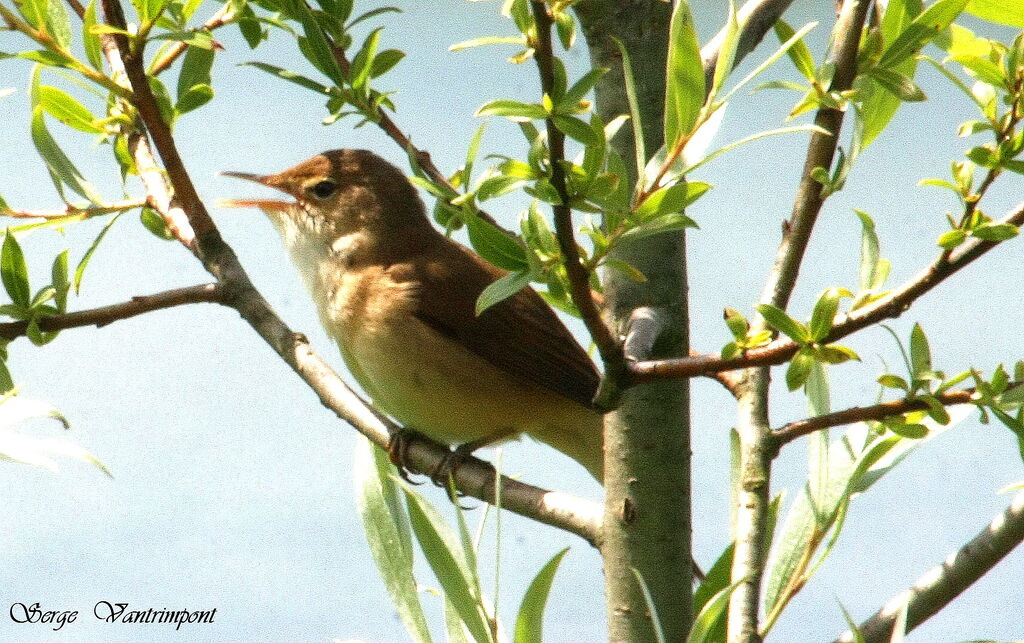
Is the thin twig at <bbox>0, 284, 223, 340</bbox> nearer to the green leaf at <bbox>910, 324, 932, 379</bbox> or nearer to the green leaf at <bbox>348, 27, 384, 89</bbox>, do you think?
the green leaf at <bbox>348, 27, 384, 89</bbox>

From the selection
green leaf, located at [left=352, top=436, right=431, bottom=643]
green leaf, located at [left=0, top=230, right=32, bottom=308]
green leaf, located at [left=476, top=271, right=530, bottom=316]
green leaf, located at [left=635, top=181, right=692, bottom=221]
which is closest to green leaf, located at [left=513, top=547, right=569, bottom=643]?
green leaf, located at [left=352, top=436, right=431, bottom=643]

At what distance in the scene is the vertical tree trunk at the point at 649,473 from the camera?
5.85ft

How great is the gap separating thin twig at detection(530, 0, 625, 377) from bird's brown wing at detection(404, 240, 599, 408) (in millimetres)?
1511

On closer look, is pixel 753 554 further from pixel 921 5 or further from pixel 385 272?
pixel 385 272

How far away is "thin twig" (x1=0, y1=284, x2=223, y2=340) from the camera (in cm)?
202

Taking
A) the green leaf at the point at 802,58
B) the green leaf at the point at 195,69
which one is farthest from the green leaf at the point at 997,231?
the green leaf at the point at 195,69

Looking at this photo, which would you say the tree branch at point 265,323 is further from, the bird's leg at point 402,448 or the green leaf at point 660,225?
the green leaf at point 660,225

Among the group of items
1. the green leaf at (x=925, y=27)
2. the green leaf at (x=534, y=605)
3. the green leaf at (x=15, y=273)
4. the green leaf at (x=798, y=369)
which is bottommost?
the green leaf at (x=534, y=605)

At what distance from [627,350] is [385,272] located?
1.66 metres

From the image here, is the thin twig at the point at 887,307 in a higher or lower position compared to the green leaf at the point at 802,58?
lower

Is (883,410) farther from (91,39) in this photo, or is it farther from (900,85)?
(91,39)

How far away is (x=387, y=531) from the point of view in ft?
7.13

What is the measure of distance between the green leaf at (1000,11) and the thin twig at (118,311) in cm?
152

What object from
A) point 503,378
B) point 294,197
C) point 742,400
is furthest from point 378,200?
point 742,400
